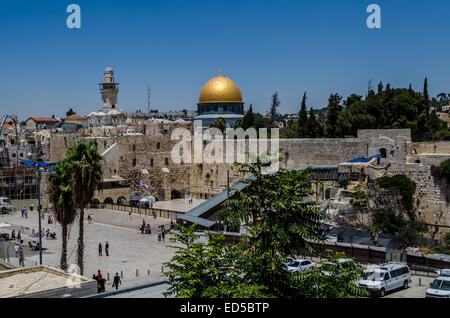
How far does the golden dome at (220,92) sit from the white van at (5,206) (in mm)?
31457

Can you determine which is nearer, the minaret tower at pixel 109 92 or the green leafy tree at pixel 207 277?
the green leafy tree at pixel 207 277

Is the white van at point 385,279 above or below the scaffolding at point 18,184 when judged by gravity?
below

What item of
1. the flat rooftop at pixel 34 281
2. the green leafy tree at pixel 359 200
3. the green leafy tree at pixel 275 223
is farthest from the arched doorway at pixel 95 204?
the green leafy tree at pixel 275 223

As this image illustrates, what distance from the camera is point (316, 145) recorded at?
116 ft

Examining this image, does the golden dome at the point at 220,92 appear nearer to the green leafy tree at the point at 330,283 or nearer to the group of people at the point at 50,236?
the group of people at the point at 50,236

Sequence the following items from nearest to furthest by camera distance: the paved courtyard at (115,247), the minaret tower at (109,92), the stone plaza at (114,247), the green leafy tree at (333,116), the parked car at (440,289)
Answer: the parked car at (440,289), the stone plaza at (114,247), the paved courtyard at (115,247), the green leafy tree at (333,116), the minaret tower at (109,92)

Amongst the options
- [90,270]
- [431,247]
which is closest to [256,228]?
[90,270]

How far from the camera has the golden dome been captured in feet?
200

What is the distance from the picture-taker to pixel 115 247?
73.7ft

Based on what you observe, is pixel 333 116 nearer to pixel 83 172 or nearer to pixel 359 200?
pixel 359 200

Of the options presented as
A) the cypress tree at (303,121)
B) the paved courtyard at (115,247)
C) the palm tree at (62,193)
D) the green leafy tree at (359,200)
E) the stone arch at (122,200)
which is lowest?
the paved courtyard at (115,247)

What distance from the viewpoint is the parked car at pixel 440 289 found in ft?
41.4

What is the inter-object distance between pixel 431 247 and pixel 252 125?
2571 cm
